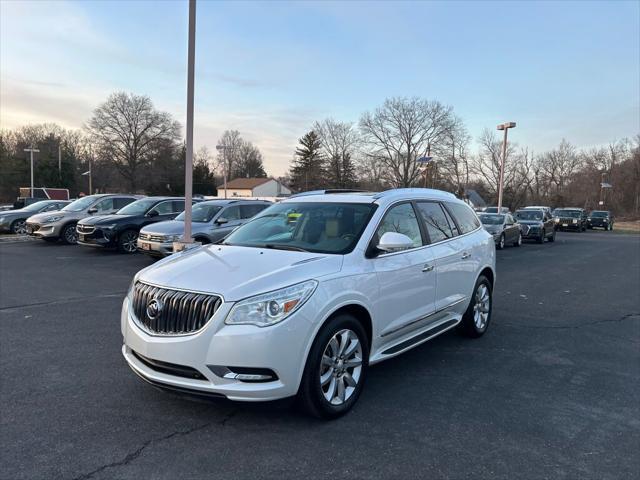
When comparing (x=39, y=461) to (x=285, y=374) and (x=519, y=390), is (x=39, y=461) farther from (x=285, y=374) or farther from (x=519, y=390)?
(x=519, y=390)

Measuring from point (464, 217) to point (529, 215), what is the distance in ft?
70.5

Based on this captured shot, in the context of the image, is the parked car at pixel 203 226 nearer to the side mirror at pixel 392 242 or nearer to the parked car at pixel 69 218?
the parked car at pixel 69 218

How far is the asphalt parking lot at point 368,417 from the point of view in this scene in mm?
3127

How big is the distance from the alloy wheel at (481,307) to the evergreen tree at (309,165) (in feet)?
226

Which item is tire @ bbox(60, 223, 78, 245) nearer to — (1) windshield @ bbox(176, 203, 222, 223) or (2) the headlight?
(1) windshield @ bbox(176, 203, 222, 223)

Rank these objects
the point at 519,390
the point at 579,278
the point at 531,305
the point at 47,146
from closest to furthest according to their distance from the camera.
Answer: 1. the point at 519,390
2. the point at 531,305
3. the point at 579,278
4. the point at 47,146

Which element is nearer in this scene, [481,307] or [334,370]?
[334,370]

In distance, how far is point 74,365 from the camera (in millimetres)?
4879

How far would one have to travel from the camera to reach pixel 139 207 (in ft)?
49.9

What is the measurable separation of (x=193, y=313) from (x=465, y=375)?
2879mm

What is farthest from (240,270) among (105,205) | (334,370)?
(105,205)

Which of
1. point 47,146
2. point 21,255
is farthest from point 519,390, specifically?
point 47,146

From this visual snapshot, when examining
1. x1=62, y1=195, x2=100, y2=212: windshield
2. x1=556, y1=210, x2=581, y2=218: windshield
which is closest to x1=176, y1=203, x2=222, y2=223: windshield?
x1=62, y1=195, x2=100, y2=212: windshield

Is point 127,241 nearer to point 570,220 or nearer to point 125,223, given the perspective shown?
point 125,223
